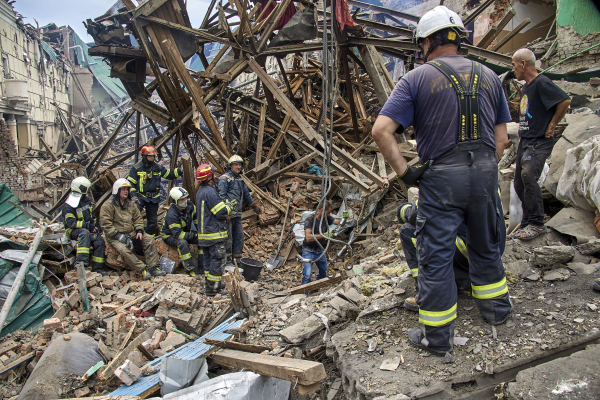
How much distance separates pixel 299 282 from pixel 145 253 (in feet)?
9.18

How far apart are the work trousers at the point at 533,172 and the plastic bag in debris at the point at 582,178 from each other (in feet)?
1.57

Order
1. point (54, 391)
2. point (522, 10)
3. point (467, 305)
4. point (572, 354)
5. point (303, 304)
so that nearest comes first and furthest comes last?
point (572, 354) < point (467, 305) < point (54, 391) < point (303, 304) < point (522, 10)

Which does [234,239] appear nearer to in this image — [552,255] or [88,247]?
[88,247]

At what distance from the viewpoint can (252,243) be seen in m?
7.53

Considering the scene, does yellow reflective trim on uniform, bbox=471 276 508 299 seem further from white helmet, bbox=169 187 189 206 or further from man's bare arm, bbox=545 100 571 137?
white helmet, bbox=169 187 189 206

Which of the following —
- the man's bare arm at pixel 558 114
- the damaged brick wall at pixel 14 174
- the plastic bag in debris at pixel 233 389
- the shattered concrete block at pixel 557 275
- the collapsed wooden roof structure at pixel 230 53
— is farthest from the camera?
the damaged brick wall at pixel 14 174

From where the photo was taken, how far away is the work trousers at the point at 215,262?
577 centimetres

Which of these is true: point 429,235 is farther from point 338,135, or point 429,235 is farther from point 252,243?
point 338,135

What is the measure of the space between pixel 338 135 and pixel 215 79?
11.1 ft

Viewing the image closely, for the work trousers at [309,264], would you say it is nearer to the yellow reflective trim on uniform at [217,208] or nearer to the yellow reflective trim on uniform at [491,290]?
the yellow reflective trim on uniform at [217,208]

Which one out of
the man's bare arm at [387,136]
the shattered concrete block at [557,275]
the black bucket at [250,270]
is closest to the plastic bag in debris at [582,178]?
the shattered concrete block at [557,275]

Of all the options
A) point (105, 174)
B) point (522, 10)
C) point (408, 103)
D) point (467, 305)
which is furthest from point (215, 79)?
point (522, 10)

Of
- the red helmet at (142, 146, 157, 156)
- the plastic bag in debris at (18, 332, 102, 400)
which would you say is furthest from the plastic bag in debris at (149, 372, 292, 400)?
the red helmet at (142, 146, 157, 156)

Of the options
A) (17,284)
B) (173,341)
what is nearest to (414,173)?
(173,341)
